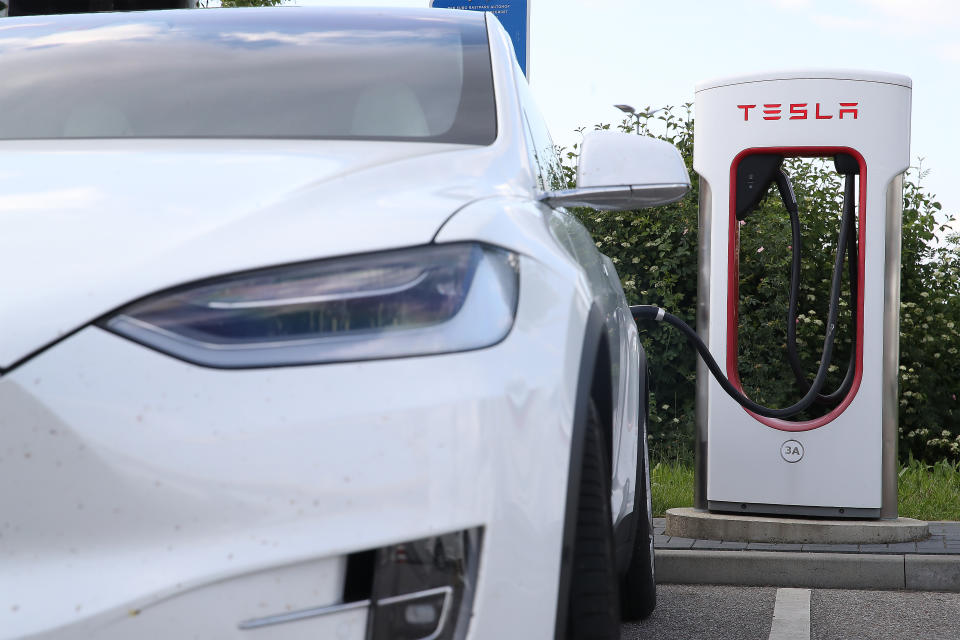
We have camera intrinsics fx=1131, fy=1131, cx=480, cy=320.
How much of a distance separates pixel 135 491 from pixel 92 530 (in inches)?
2.6

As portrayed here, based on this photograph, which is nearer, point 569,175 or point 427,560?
point 427,560

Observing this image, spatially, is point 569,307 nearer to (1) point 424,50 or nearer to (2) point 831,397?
(1) point 424,50

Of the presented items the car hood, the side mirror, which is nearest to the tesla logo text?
the side mirror

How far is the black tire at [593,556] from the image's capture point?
70.5 inches

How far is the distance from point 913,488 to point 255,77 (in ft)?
16.1

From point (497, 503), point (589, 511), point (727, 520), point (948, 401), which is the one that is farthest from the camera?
point (948, 401)

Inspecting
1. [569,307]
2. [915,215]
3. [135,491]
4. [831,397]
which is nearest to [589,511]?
[569,307]

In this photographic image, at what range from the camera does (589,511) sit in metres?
1.81

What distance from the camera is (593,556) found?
1.87 m

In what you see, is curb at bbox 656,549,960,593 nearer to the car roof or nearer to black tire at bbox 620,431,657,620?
black tire at bbox 620,431,657,620

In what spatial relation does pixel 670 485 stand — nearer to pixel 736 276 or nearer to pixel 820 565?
pixel 736 276

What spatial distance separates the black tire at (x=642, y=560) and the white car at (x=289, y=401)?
5.56 feet

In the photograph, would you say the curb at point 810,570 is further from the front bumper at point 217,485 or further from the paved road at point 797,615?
the front bumper at point 217,485

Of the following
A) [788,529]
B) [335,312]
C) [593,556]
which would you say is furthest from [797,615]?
[335,312]
